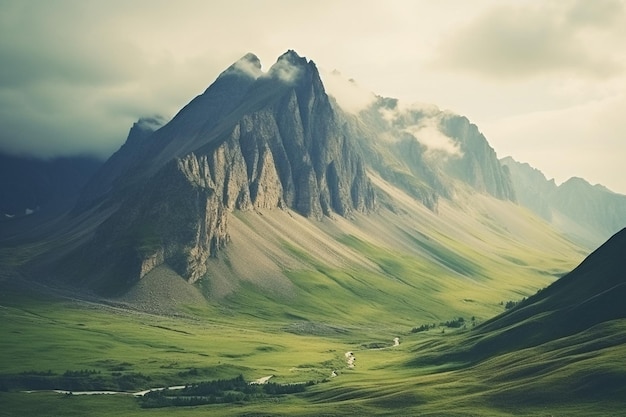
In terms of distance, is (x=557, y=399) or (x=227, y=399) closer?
(x=557, y=399)

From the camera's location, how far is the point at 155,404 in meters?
161

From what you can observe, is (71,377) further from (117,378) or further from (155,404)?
(155,404)

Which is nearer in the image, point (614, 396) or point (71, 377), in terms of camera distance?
point (614, 396)

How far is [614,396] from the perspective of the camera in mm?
122438

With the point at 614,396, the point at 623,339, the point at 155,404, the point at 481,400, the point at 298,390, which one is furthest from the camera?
the point at 298,390

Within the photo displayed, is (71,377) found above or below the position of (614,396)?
above

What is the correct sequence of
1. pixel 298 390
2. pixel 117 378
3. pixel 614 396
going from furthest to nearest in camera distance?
1. pixel 117 378
2. pixel 298 390
3. pixel 614 396

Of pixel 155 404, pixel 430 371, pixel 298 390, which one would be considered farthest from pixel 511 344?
pixel 155 404

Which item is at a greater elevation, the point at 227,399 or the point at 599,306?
the point at 599,306

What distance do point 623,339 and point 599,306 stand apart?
34.2m

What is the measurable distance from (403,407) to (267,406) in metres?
31.8

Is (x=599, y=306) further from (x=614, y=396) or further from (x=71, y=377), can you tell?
(x=71, y=377)

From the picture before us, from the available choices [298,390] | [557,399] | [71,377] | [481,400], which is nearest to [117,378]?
[71,377]

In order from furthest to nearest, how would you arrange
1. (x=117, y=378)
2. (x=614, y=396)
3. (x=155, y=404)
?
(x=117, y=378)
(x=155, y=404)
(x=614, y=396)
